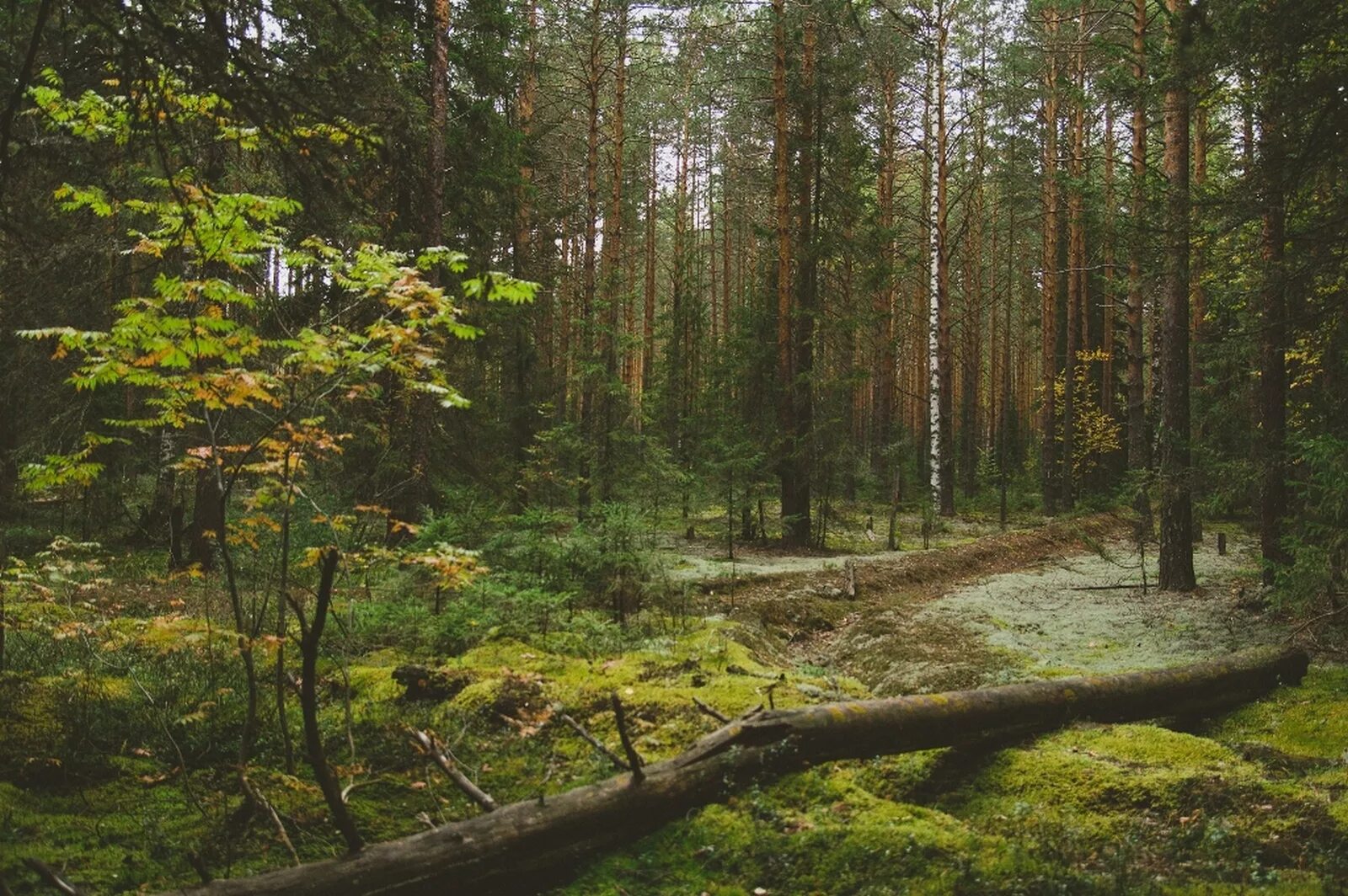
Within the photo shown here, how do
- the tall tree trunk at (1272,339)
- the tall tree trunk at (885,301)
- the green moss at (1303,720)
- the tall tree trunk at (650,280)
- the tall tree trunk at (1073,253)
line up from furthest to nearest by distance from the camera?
1. the tall tree trunk at (650,280)
2. the tall tree trunk at (885,301)
3. the tall tree trunk at (1073,253)
4. the tall tree trunk at (1272,339)
5. the green moss at (1303,720)

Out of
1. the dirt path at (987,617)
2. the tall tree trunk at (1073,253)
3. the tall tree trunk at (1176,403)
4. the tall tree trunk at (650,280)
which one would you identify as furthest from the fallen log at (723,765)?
the tall tree trunk at (1073,253)

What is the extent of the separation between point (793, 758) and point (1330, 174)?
834 centimetres

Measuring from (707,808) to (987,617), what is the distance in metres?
7.35

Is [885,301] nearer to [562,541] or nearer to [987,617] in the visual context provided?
[987,617]

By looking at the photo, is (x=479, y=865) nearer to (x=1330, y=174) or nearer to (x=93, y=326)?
(x=1330, y=174)

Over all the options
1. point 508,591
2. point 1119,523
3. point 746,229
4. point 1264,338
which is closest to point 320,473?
point 508,591

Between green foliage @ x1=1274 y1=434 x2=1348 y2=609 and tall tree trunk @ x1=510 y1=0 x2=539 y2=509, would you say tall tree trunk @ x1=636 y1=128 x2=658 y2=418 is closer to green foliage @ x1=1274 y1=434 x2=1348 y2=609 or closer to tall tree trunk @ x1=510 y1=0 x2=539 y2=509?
tall tree trunk @ x1=510 y1=0 x2=539 y2=509

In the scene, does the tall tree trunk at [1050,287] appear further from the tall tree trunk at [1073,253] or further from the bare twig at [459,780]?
the bare twig at [459,780]

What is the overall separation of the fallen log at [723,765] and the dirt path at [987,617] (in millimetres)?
1266

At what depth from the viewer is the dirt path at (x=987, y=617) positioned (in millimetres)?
8031

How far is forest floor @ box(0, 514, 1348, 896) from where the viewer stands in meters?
3.82

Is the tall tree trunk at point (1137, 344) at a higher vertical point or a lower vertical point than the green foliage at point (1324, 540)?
higher

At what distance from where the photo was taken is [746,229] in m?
36.7

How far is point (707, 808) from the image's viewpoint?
4.35 meters
